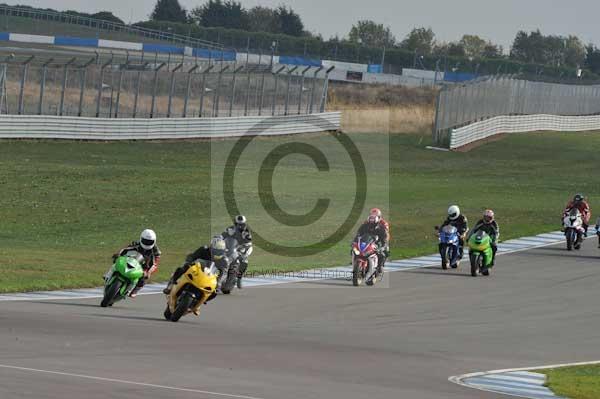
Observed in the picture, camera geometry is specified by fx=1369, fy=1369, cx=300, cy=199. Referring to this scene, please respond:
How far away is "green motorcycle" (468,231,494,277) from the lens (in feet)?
94.0

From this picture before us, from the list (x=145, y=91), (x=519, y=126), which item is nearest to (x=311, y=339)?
(x=145, y=91)

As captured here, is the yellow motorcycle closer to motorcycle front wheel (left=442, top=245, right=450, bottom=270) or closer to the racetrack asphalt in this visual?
the racetrack asphalt

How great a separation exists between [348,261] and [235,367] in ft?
52.8

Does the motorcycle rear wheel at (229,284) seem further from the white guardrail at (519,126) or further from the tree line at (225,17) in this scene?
the tree line at (225,17)

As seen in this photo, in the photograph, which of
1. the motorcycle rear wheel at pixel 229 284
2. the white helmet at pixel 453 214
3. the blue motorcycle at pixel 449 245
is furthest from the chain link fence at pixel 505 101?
the motorcycle rear wheel at pixel 229 284

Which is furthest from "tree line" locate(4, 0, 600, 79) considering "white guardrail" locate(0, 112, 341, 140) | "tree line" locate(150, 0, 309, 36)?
"white guardrail" locate(0, 112, 341, 140)

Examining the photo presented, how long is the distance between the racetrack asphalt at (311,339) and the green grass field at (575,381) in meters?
0.72

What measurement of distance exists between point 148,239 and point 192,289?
202 cm

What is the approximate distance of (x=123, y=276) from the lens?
67.5 feet

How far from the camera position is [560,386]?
15.4 meters

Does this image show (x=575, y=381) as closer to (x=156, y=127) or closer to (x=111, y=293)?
(x=111, y=293)

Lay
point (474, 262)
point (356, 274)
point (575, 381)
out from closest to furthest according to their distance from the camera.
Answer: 1. point (575, 381)
2. point (356, 274)
3. point (474, 262)

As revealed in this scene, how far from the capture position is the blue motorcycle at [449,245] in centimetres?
2947

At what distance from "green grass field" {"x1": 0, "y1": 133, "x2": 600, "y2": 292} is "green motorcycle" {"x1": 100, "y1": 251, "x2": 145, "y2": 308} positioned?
2.59 metres
